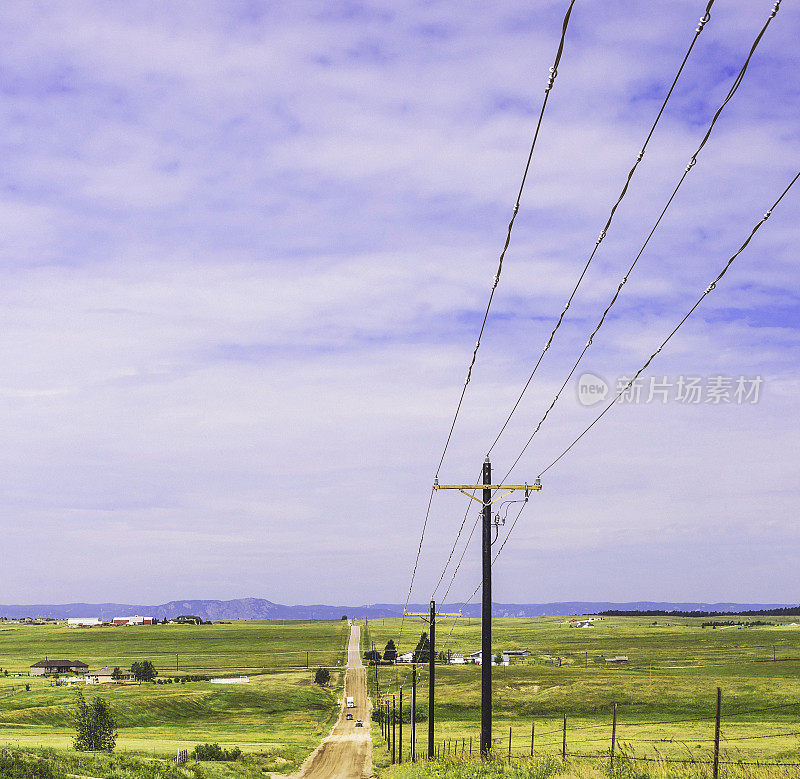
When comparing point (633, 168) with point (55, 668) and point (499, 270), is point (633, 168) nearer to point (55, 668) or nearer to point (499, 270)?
point (499, 270)

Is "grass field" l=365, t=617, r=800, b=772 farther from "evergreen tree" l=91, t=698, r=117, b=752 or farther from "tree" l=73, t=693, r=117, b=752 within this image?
"tree" l=73, t=693, r=117, b=752

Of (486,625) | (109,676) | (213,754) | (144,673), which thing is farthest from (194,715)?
(486,625)

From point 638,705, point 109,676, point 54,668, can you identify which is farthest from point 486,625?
point 54,668

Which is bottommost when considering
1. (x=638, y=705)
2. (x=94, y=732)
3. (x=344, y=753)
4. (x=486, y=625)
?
(x=638, y=705)

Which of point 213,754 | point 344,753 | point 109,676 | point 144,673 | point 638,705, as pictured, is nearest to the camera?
point 213,754

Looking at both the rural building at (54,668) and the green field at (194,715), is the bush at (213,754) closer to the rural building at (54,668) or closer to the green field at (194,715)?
the green field at (194,715)

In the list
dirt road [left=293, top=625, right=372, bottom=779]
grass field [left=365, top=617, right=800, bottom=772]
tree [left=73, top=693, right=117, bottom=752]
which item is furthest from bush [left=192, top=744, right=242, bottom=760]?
grass field [left=365, top=617, right=800, bottom=772]

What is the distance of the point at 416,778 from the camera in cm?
3588

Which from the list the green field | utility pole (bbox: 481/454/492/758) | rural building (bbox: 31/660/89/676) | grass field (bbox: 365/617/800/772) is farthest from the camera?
rural building (bbox: 31/660/89/676)

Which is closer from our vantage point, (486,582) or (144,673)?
(486,582)

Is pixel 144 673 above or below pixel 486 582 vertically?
below

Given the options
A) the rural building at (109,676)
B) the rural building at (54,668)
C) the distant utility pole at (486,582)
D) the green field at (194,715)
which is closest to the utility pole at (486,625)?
the distant utility pole at (486,582)

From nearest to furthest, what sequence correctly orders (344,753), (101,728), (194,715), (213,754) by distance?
(213,754), (101,728), (344,753), (194,715)

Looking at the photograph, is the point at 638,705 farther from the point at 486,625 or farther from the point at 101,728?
the point at 486,625
